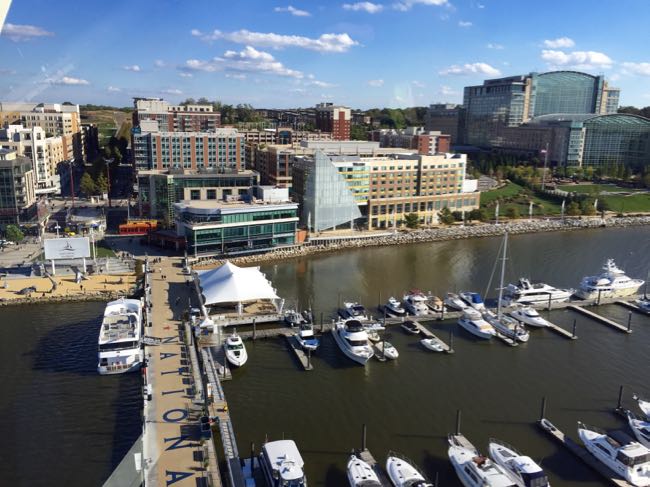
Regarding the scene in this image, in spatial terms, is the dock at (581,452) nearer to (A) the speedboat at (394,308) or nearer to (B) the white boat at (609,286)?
(A) the speedboat at (394,308)

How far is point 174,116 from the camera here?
45.0m

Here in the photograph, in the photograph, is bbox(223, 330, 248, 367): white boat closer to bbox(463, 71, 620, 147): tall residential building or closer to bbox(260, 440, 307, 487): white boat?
bbox(260, 440, 307, 487): white boat

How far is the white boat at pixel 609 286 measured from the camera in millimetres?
19094

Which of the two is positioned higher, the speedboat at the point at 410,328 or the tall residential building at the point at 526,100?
the tall residential building at the point at 526,100

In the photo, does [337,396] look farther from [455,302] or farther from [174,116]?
[174,116]

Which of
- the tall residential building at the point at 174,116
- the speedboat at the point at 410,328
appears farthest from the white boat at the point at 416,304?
the tall residential building at the point at 174,116

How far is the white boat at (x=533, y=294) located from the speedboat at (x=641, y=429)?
7.31 m

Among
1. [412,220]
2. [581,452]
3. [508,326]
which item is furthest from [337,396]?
[412,220]

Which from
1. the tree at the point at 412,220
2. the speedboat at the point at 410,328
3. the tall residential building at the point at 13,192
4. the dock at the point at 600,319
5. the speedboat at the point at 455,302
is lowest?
the speedboat at the point at 410,328

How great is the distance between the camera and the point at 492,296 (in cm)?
1972

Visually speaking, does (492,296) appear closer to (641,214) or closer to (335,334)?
(335,334)

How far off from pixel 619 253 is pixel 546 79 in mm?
44485

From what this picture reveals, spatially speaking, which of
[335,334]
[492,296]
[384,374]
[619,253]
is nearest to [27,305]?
[335,334]

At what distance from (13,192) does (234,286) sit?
14584 millimetres
